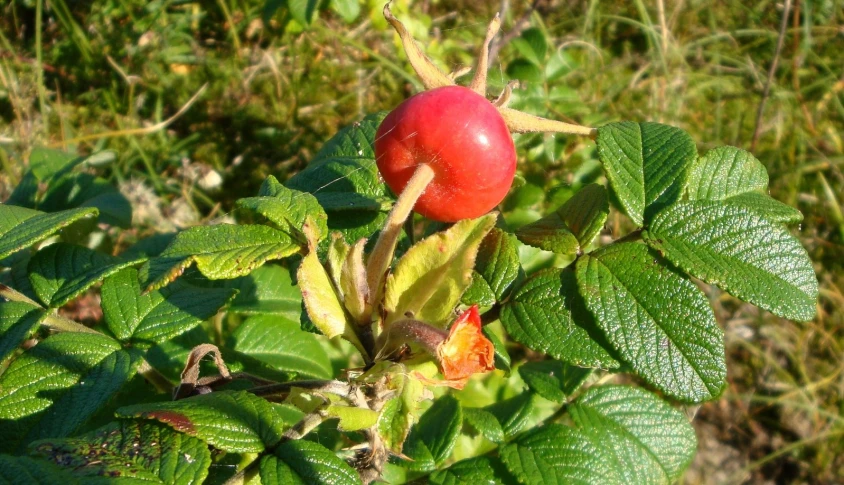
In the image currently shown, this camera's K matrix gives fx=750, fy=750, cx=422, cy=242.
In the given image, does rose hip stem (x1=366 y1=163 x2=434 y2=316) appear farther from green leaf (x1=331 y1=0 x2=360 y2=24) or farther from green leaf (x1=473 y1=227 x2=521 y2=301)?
green leaf (x1=331 y1=0 x2=360 y2=24)

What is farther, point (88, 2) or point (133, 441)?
point (88, 2)

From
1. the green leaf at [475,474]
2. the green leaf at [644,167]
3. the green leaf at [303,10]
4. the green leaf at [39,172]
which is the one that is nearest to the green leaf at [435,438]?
the green leaf at [475,474]

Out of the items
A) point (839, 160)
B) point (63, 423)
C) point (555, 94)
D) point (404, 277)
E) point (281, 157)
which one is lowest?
point (839, 160)

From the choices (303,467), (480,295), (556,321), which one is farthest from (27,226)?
(556,321)

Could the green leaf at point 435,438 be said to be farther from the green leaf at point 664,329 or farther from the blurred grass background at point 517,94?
the blurred grass background at point 517,94

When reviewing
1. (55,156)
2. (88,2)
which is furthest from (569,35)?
(55,156)

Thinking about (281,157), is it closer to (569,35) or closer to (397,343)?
(569,35)

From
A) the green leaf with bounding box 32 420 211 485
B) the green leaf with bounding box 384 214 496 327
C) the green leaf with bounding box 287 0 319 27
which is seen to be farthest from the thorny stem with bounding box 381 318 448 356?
the green leaf with bounding box 287 0 319 27
